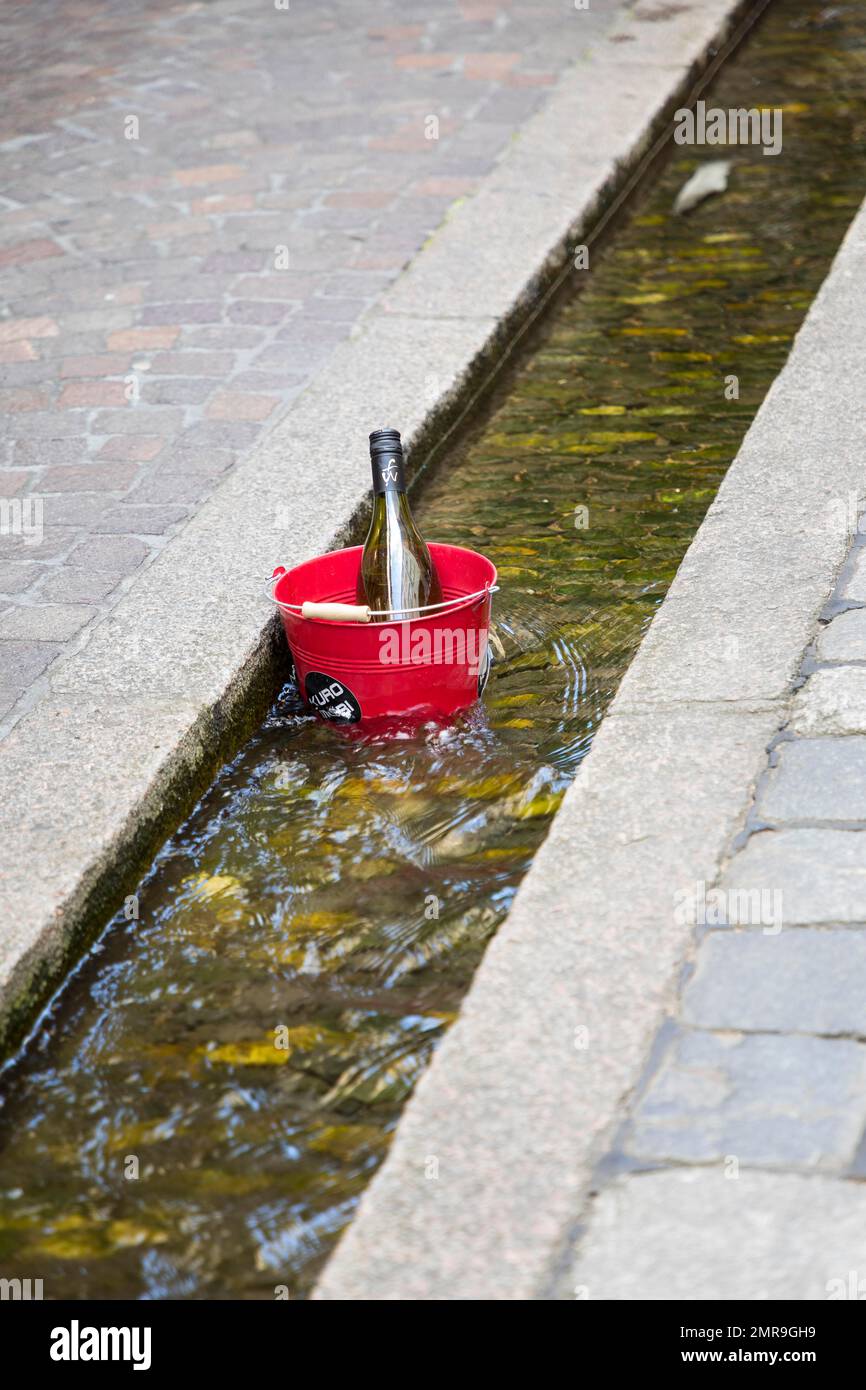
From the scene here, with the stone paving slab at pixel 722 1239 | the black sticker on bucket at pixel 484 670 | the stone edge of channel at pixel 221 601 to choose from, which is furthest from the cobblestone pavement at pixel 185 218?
the stone paving slab at pixel 722 1239

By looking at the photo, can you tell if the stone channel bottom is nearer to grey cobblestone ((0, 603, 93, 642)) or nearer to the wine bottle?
the wine bottle

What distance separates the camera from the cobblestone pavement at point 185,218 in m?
4.01

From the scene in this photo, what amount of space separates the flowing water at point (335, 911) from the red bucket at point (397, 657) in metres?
0.08

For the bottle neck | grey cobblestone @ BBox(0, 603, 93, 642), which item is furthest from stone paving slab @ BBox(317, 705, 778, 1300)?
grey cobblestone @ BBox(0, 603, 93, 642)

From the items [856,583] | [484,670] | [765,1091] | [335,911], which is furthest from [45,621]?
[765,1091]

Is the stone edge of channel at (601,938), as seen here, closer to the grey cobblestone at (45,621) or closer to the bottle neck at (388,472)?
the bottle neck at (388,472)

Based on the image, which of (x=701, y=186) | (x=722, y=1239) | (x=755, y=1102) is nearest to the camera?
(x=722, y=1239)

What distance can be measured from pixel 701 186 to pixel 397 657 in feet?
12.7

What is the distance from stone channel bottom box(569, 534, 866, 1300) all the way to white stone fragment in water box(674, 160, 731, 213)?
4.00 meters

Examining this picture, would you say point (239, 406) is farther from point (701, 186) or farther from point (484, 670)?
point (701, 186)

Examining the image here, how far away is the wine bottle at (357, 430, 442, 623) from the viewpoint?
3.31 meters

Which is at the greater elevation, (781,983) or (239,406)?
(239,406)

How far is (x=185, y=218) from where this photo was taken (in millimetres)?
5816

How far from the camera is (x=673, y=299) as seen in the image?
17.6ft
